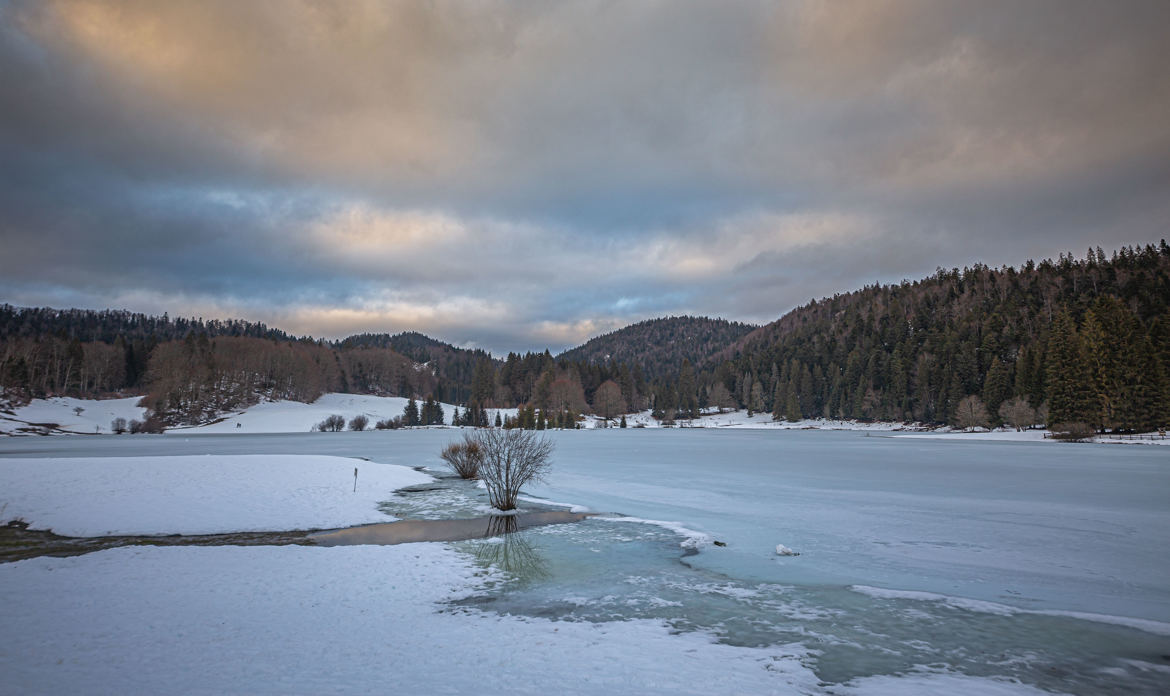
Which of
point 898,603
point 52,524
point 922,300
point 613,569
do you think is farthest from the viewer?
point 922,300

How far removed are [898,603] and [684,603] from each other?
3442 mm

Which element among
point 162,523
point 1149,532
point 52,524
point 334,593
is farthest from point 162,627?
point 1149,532

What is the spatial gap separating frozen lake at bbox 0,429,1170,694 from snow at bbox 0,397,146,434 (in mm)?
94128

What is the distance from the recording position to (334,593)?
9.12 m

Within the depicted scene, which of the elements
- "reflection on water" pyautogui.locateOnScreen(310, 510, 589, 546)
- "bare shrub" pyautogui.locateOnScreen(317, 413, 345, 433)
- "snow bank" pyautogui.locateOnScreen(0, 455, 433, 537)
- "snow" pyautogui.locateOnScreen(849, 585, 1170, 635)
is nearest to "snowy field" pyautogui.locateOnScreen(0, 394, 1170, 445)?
"bare shrub" pyautogui.locateOnScreen(317, 413, 345, 433)

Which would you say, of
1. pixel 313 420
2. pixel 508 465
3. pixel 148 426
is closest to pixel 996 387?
pixel 508 465

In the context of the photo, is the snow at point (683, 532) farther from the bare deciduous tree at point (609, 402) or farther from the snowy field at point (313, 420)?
the bare deciduous tree at point (609, 402)

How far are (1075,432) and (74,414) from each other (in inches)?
5553

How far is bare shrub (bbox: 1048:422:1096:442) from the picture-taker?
5619 cm

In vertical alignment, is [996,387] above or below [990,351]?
below

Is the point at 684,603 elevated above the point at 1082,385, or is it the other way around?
the point at 1082,385

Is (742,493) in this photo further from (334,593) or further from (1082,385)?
(1082,385)

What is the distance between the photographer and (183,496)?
1783 centimetres

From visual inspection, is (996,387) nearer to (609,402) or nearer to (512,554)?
(609,402)
